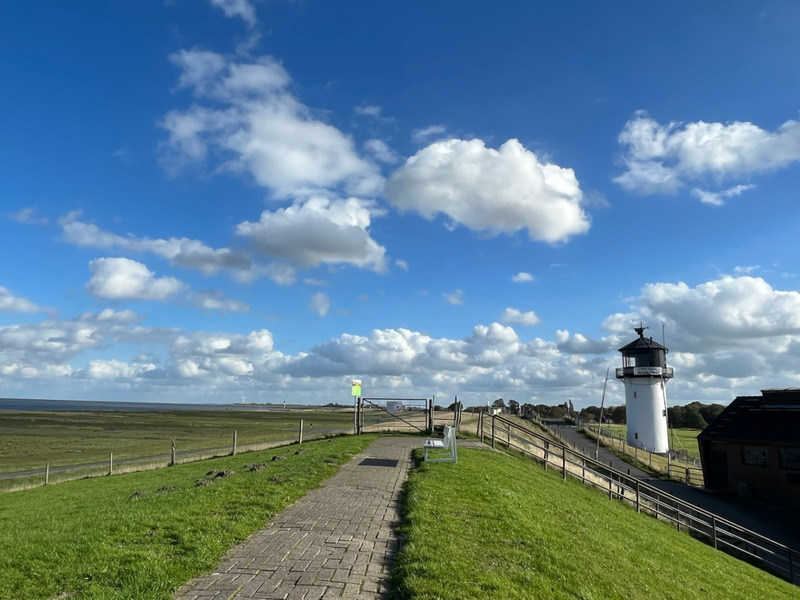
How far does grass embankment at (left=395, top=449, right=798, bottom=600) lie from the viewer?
641cm

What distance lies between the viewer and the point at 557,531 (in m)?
9.45

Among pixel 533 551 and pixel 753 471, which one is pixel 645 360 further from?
pixel 533 551

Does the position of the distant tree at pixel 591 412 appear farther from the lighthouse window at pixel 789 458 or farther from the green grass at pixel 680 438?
the lighthouse window at pixel 789 458

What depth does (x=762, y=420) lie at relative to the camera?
34844mm

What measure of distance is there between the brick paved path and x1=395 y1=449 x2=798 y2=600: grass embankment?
39 centimetres

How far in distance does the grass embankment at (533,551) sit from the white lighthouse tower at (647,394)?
39.7 metres

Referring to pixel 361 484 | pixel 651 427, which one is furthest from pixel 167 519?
pixel 651 427

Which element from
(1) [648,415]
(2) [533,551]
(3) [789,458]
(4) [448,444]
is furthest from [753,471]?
(2) [533,551]

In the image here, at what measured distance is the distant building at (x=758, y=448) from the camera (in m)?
31.2

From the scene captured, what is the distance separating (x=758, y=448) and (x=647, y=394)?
1928cm

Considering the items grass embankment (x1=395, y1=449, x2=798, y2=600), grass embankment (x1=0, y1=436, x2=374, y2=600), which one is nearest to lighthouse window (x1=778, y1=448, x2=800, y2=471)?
grass embankment (x1=395, y1=449, x2=798, y2=600)

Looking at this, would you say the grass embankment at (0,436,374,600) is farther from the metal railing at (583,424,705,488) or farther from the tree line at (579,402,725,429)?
the tree line at (579,402,725,429)

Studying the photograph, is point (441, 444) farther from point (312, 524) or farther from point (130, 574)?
point (130, 574)

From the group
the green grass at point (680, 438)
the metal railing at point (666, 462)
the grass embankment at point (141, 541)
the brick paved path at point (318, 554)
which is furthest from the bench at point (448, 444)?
the green grass at point (680, 438)
